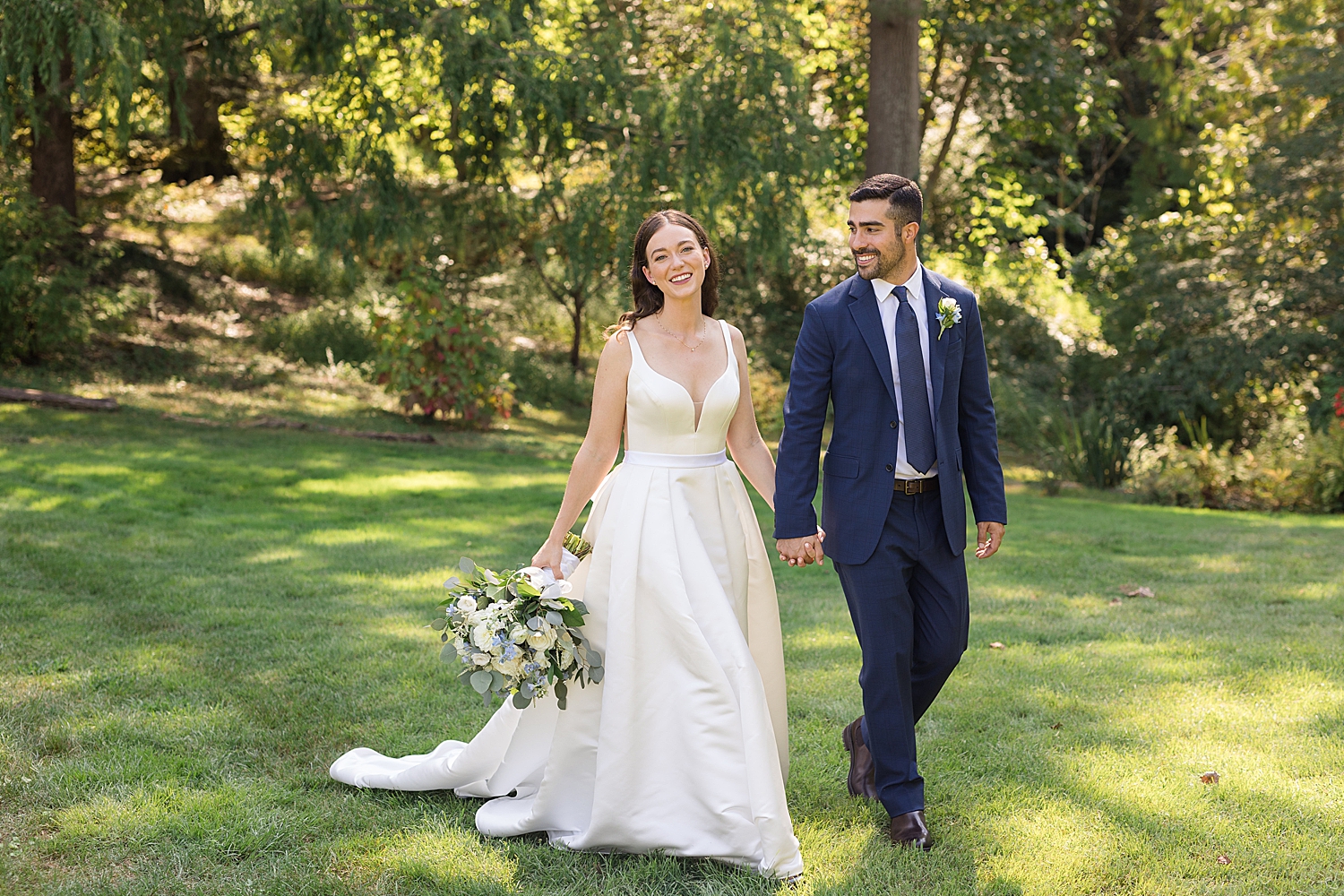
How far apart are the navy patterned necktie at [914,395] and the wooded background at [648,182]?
306 inches

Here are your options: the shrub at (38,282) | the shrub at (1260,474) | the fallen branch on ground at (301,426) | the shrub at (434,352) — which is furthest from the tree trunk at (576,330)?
the shrub at (1260,474)

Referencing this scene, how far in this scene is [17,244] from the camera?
39.0ft

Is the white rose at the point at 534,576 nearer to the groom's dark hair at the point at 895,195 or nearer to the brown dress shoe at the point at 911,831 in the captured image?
the brown dress shoe at the point at 911,831

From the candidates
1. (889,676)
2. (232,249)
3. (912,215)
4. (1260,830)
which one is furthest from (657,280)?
(232,249)

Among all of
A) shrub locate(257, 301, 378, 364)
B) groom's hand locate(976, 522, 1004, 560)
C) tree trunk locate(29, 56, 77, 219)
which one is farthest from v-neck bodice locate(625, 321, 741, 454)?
shrub locate(257, 301, 378, 364)

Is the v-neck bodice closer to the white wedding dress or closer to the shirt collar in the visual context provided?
the white wedding dress

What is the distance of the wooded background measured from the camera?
1112 cm

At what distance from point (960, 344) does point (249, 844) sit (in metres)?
2.61

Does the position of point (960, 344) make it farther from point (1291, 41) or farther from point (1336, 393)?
point (1291, 41)

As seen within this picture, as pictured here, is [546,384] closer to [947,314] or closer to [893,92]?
[893,92]

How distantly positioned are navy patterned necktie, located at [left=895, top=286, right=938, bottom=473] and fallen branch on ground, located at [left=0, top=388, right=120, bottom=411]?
32.6ft

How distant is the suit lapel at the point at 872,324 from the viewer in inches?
136

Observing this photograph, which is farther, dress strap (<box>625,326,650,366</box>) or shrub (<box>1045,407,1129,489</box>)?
shrub (<box>1045,407,1129,489</box>)

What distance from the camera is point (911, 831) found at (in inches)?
136
